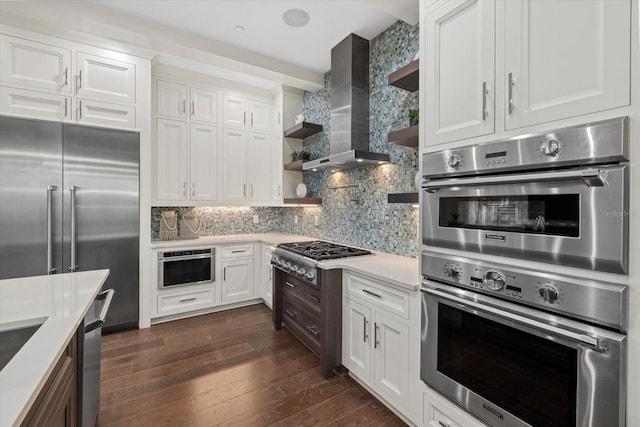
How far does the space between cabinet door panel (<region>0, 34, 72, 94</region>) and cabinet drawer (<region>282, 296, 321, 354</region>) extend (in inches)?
119

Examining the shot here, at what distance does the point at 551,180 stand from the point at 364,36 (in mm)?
2553

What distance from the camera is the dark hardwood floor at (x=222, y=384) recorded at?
1.90m

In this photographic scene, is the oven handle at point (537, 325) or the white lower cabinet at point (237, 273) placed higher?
the oven handle at point (537, 325)

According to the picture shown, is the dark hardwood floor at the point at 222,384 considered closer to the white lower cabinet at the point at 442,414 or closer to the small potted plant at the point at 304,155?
the white lower cabinet at the point at 442,414

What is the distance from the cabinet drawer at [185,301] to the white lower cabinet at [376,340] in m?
2.06

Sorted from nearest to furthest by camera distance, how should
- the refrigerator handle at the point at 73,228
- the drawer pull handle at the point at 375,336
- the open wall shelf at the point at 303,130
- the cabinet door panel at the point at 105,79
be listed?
the drawer pull handle at the point at 375,336 → the refrigerator handle at the point at 73,228 → the cabinet door panel at the point at 105,79 → the open wall shelf at the point at 303,130

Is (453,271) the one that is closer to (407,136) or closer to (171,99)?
(407,136)

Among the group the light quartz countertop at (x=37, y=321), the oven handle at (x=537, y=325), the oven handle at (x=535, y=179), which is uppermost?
the oven handle at (x=535, y=179)

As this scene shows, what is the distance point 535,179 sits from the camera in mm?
1156

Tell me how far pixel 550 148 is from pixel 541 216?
274mm

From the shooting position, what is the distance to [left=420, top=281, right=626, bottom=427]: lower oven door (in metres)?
1.01

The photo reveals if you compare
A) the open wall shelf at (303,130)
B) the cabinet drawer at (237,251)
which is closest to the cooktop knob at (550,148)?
the open wall shelf at (303,130)

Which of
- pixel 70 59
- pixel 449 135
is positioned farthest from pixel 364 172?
pixel 70 59

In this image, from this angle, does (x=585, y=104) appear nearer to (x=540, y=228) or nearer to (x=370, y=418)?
(x=540, y=228)
